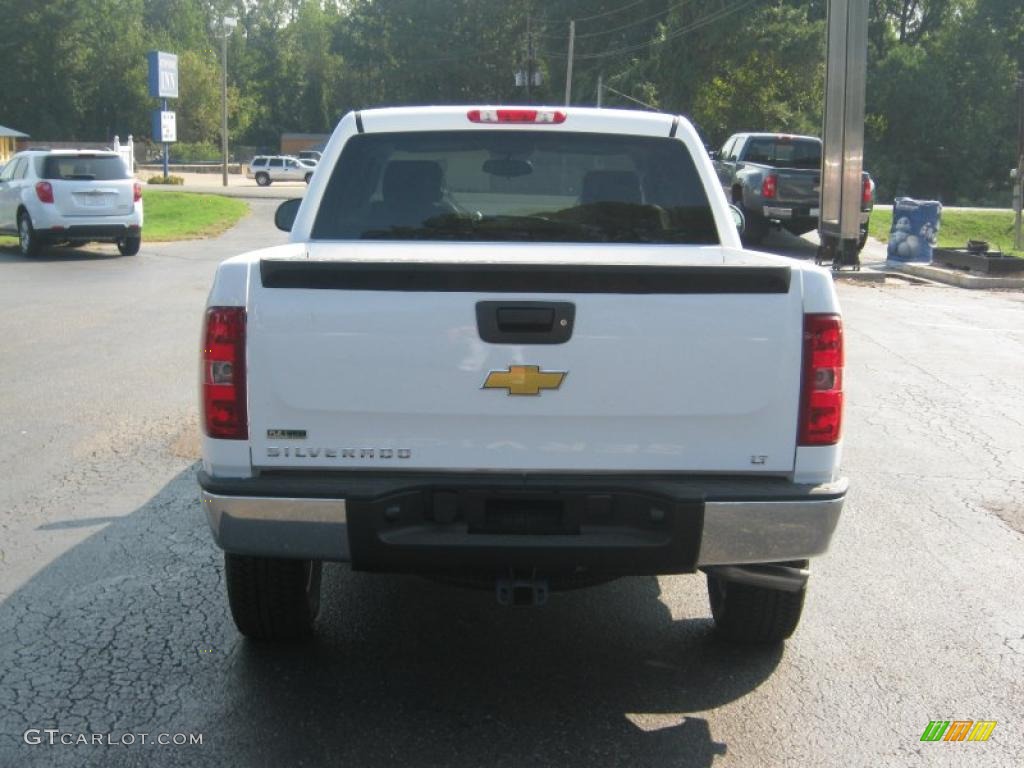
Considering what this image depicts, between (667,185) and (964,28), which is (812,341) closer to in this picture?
(667,185)

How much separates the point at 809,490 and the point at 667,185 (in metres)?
2.09

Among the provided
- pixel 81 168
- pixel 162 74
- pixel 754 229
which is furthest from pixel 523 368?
pixel 162 74

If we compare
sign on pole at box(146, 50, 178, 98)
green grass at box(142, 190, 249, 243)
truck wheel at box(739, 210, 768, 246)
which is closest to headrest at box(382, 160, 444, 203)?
truck wheel at box(739, 210, 768, 246)

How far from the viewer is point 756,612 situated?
15.1 ft

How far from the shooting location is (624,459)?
12.5 feet

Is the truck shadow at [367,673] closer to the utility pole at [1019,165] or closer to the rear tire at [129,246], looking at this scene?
the rear tire at [129,246]

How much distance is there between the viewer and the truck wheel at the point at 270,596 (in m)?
4.35

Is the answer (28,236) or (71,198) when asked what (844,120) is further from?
(28,236)

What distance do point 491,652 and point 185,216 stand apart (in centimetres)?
2864

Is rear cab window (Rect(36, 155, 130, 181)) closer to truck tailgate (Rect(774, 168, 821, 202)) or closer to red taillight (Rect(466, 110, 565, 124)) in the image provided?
truck tailgate (Rect(774, 168, 821, 202))

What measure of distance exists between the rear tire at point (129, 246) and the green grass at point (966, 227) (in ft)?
51.4

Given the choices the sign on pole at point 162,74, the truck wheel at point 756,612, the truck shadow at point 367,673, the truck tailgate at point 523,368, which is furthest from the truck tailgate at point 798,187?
the sign on pole at point 162,74

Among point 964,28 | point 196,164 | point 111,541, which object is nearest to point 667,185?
point 111,541

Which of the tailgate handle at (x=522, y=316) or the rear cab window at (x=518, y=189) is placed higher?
the rear cab window at (x=518, y=189)
